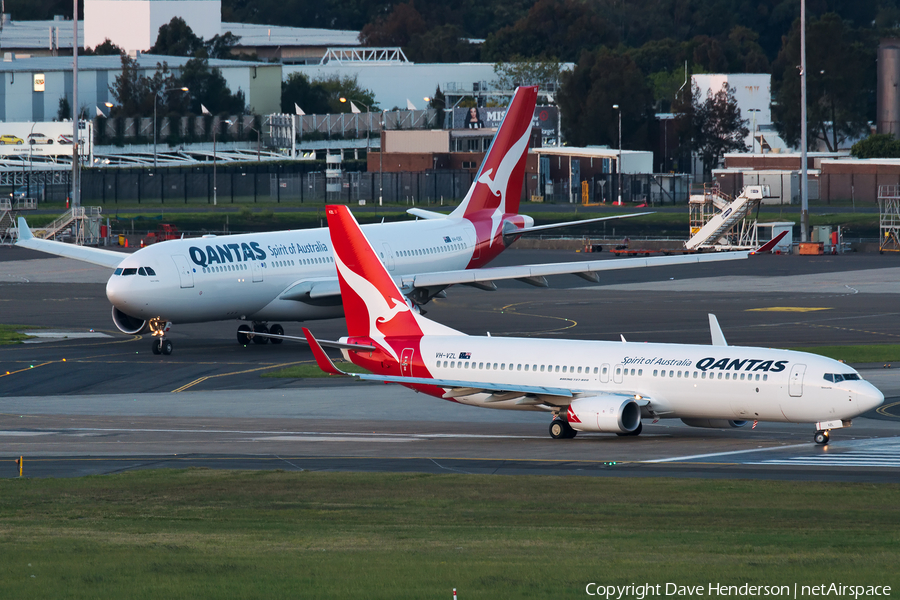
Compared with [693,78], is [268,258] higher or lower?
lower

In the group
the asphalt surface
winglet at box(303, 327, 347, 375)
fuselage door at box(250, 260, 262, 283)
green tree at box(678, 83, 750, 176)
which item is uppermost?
green tree at box(678, 83, 750, 176)

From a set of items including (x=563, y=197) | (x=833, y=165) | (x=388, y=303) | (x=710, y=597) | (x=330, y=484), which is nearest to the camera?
(x=710, y=597)

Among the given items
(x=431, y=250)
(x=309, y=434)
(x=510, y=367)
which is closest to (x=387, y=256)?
(x=431, y=250)

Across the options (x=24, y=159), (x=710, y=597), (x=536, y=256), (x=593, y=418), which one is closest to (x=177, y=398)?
(x=593, y=418)

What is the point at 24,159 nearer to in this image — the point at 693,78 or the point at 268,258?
the point at 693,78

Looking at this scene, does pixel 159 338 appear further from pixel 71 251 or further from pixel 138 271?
pixel 71 251

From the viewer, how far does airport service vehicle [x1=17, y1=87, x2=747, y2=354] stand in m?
54.4

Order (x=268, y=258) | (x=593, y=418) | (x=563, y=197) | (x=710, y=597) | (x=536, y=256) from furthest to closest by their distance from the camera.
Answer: (x=563, y=197), (x=536, y=256), (x=268, y=258), (x=593, y=418), (x=710, y=597)

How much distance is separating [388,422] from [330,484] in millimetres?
12247

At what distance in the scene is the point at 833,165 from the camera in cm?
14488

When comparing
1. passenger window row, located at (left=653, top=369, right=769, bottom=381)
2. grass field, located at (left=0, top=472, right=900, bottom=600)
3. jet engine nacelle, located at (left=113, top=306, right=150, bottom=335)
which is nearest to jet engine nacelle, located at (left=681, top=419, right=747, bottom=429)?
passenger window row, located at (left=653, top=369, right=769, bottom=381)

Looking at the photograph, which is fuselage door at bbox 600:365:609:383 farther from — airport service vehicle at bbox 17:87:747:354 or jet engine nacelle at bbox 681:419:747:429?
airport service vehicle at bbox 17:87:747:354

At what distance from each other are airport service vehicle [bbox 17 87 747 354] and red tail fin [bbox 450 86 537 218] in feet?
0.17

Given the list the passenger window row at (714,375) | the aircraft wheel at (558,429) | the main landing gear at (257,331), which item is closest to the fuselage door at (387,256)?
the main landing gear at (257,331)
